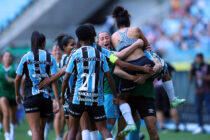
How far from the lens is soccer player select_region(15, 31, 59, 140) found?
289 inches

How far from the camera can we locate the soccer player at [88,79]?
20.8 ft

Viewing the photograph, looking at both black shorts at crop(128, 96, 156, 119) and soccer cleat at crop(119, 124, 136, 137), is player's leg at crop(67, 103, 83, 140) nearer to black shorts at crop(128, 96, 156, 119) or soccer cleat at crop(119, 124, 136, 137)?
soccer cleat at crop(119, 124, 136, 137)

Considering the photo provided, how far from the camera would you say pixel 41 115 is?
24.9 ft

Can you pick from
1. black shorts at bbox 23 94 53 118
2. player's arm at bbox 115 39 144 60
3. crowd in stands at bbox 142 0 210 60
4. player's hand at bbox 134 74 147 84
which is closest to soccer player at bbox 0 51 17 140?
black shorts at bbox 23 94 53 118

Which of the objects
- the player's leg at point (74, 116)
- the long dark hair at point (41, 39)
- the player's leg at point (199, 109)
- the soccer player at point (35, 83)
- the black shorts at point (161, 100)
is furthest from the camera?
the black shorts at point (161, 100)

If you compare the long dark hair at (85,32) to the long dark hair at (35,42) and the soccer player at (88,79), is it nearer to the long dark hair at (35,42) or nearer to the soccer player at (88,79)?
the soccer player at (88,79)

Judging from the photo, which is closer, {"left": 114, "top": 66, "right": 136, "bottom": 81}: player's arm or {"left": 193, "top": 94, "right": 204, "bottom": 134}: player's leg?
{"left": 114, "top": 66, "right": 136, "bottom": 81}: player's arm

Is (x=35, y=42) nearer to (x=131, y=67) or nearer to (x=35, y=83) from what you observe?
(x=35, y=83)

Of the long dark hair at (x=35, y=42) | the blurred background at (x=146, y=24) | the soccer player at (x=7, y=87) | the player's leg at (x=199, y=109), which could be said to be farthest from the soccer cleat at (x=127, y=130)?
the blurred background at (x=146, y=24)

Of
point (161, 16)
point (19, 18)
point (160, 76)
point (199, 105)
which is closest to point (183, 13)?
point (161, 16)

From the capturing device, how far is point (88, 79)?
636cm

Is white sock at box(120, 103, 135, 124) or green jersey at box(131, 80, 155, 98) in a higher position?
green jersey at box(131, 80, 155, 98)

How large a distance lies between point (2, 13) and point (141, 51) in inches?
917

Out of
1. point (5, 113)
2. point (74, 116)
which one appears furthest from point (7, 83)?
point (74, 116)
